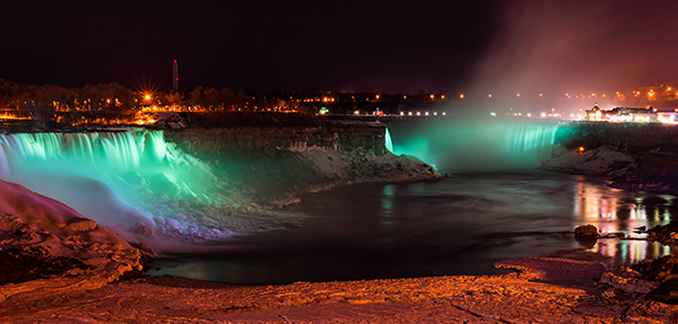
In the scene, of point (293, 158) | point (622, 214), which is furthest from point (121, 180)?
point (622, 214)

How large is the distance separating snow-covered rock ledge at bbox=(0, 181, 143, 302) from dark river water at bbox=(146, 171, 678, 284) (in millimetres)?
1935

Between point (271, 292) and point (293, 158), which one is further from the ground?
point (293, 158)

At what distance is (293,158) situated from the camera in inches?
1930

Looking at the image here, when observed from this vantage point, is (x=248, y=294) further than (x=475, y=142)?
No

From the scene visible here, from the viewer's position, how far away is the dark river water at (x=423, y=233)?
20.4 metres

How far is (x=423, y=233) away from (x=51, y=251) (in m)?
17.6

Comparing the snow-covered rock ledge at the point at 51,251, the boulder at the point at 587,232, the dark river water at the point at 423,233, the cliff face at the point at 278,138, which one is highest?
the cliff face at the point at 278,138

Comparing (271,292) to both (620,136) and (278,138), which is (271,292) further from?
(620,136)

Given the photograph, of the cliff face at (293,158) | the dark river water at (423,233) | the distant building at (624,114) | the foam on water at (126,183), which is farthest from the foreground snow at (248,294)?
the distant building at (624,114)

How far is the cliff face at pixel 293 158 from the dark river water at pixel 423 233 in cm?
306

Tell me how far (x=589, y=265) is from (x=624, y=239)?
22.8 ft

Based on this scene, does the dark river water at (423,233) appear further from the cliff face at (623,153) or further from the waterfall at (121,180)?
the cliff face at (623,153)

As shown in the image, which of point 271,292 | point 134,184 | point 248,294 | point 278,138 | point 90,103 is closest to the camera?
point 248,294

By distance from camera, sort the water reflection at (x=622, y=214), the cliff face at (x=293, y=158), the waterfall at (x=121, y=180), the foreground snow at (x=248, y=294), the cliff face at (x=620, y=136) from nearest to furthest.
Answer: the foreground snow at (x=248, y=294)
the water reflection at (x=622, y=214)
the waterfall at (x=121, y=180)
the cliff face at (x=293, y=158)
the cliff face at (x=620, y=136)
